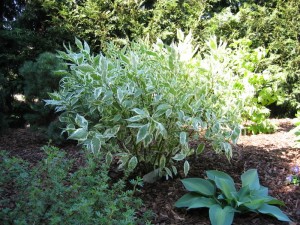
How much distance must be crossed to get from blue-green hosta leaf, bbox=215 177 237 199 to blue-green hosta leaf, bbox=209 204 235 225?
0.09 meters

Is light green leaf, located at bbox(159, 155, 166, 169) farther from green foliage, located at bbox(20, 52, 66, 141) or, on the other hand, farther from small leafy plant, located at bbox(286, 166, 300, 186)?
green foliage, located at bbox(20, 52, 66, 141)

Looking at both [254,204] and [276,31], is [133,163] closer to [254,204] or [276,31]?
[254,204]

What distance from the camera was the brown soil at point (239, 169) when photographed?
2.38m

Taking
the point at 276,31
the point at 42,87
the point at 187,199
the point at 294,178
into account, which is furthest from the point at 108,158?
the point at 276,31

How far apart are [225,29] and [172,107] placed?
15.3ft

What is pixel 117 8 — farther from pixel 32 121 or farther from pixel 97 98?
pixel 97 98

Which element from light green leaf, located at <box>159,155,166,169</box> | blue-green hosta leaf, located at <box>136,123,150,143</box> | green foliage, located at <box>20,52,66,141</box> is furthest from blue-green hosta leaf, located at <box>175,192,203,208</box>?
green foliage, located at <box>20,52,66,141</box>

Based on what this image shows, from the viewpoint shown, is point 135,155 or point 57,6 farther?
point 57,6

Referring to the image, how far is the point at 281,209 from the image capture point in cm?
250

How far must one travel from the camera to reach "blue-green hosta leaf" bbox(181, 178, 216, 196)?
246cm

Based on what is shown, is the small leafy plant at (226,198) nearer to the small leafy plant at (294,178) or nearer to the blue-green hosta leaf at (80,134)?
the small leafy plant at (294,178)

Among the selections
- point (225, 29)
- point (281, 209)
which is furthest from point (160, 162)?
point (225, 29)

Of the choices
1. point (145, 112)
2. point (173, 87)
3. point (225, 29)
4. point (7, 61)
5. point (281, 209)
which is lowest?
point (281, 209)

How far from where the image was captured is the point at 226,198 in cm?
236
